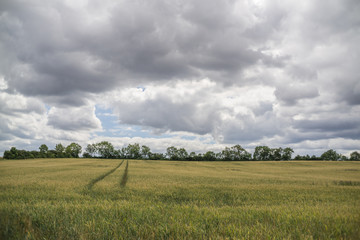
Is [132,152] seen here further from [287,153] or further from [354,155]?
[354,155]

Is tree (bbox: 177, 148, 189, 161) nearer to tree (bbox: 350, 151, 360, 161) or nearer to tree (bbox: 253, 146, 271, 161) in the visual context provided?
tree (bbox: 253, 146, 271, 161)

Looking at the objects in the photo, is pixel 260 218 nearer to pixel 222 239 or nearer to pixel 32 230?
pixel 222 239

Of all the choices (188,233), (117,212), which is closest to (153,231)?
(188,233)

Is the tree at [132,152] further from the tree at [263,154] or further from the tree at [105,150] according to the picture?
the tree at [263,154]

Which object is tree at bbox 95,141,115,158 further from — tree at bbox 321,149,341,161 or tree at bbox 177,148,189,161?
tree at bbox 321,149,341,161

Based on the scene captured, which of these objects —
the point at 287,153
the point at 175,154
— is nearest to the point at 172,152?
the point at 175,154

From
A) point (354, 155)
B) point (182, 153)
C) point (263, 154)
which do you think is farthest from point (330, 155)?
point (182, 153)

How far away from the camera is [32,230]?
560 centimetres

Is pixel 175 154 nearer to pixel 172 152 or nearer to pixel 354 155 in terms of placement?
pixel 172 152

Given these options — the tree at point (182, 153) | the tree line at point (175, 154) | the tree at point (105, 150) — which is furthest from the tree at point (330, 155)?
the tree at point (105, 150)

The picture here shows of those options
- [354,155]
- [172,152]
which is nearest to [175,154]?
[172,152]

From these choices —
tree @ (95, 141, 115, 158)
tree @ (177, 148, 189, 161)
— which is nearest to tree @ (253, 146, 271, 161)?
tree @ (177, 148, 189, 161)

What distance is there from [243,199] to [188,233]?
9.34 metres

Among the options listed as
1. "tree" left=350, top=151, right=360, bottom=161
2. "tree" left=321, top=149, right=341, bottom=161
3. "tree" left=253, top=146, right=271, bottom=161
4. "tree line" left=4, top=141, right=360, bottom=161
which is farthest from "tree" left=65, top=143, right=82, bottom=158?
"tree" left=350, top=151, right=360, bottom=161
